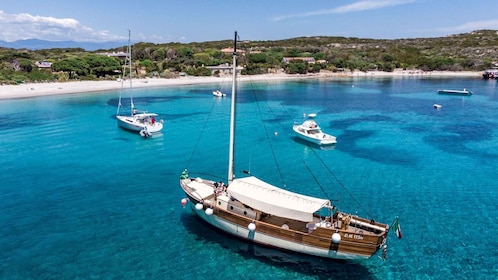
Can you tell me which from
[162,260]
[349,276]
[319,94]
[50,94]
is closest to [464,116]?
[319,94]

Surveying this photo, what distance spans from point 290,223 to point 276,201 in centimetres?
172

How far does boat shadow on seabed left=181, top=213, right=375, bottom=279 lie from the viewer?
1959 cm

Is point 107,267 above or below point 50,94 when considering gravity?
below

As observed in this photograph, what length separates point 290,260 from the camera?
816 inches

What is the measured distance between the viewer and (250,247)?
22031 mm

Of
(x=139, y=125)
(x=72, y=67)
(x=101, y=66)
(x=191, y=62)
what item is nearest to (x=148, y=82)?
(x=101, y=66)

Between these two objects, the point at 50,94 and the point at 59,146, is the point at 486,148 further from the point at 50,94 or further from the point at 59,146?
the point at 50,94

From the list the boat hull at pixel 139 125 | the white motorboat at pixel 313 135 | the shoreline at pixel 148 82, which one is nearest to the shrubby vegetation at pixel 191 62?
the shoreline at pixel 148 82

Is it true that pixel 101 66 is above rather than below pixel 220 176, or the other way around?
above

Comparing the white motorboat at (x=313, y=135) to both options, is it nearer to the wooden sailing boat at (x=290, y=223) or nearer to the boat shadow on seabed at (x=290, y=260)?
the wooden sailing boat at (x=290, y=223)

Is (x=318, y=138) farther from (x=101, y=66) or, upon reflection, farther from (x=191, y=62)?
(x=191, y=62)

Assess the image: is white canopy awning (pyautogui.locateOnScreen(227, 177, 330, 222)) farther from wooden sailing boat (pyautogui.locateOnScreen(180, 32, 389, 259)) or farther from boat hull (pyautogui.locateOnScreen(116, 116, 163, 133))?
boat hull (pyautogui.locateOnScreen(116, 116, 163, 133))

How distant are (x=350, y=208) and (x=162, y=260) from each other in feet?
47.8

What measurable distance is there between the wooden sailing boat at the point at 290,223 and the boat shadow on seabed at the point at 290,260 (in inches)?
21.2
